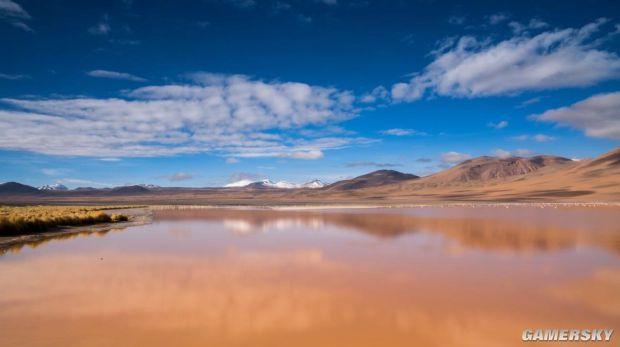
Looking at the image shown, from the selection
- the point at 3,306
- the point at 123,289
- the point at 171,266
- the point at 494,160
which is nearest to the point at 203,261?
the point at 171,266

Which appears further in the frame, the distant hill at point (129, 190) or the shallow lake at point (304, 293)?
the distant hill at point (129, 190)

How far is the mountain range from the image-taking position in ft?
253

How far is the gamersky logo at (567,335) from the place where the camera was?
5762mm

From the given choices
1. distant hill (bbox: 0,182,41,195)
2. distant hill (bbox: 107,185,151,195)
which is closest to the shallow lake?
distant hill (bbox: 107,185,151,195)

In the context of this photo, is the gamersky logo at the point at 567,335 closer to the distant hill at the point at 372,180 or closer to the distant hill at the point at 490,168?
the distant hill at the point at 490,168

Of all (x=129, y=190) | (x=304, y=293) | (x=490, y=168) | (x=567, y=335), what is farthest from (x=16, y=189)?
(x=567, y=335)

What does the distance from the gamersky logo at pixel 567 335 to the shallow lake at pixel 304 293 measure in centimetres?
18

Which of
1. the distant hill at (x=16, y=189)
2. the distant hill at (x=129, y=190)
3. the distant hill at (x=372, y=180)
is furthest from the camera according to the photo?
the distant hill at (x=129, y=190)

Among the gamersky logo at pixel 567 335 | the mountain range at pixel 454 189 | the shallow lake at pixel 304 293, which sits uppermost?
the mountain range at pixel 454 189

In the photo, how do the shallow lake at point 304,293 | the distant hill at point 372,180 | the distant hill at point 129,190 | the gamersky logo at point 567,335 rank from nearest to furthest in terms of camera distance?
the gamersky logo at point 567,335, the shallow lake at point 304,293, the distant hill at point 372,180, the distant hill at point 129,190

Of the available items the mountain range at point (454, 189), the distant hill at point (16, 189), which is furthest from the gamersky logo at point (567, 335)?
the distant hill at point (16, 189)

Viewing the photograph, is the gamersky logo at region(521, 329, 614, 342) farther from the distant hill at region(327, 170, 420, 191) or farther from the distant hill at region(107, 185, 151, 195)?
the distant hill at region(107, 185, 151, 195)

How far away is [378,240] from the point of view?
52.8 feet

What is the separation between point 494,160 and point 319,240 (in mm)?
162474
